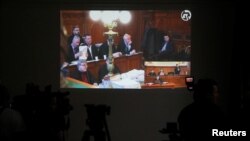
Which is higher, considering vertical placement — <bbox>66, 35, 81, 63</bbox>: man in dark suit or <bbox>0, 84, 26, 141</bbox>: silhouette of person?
<bbox>66, 35, 81, 63</bbox>: man in dark suit

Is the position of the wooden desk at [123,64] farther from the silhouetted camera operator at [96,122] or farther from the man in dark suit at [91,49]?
the silhouetted camera operator at [96,122]

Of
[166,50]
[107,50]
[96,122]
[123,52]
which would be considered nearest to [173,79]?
[166,50]

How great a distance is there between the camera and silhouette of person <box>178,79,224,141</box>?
303cm

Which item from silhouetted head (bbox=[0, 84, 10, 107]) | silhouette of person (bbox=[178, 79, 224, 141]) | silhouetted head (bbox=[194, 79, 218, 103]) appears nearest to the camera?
silhouette of person (bbox=[178, 79, 224, 141])

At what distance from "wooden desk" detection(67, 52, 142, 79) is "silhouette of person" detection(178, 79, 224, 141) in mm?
4230

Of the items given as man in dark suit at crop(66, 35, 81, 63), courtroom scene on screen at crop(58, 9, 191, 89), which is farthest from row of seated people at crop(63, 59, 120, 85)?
man in dark suit at crop(66, 35, 81, 63)

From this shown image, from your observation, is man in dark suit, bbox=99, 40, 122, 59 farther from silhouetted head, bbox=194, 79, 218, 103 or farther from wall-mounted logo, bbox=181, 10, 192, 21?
silhouetted head, bbox=194, 79, 218, 103

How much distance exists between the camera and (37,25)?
25.5ft

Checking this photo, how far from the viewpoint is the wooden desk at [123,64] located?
7719 millimetres

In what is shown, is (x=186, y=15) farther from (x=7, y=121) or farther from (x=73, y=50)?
(x=7, y=121)

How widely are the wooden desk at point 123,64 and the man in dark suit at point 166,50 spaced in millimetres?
349
